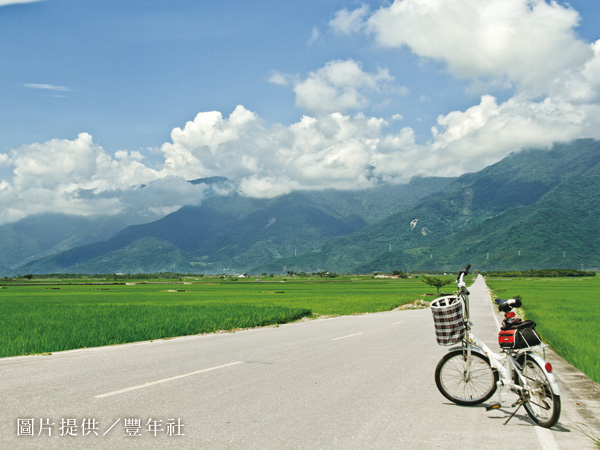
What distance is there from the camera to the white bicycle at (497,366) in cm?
718

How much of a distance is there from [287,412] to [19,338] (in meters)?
11.6

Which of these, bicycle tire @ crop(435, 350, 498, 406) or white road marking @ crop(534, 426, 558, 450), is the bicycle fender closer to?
white road marking @ crop(534, 426, 558, 450)

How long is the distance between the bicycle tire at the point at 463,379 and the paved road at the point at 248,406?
227 mm

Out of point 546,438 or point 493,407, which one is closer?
point 546,438

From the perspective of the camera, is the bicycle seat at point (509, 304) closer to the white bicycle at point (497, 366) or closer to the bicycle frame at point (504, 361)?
the white bicycle at point (497, 366)

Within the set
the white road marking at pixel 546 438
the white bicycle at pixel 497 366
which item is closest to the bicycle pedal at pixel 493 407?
the white bicycle at pixel 497 366

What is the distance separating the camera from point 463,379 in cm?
839

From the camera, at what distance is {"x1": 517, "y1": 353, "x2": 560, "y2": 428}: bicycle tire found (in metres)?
7.01

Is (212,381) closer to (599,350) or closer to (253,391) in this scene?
(253,391)

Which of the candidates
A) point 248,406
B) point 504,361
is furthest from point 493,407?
point 248,406

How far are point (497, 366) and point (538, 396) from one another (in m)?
0.76

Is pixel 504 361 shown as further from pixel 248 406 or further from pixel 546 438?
pixel 248 406

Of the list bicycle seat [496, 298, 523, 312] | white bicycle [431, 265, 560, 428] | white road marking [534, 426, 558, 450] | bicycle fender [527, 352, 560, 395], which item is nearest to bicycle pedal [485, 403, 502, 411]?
white bicycle [431, 265, 560, 428]

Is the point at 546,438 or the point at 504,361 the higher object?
the point at 504,361
